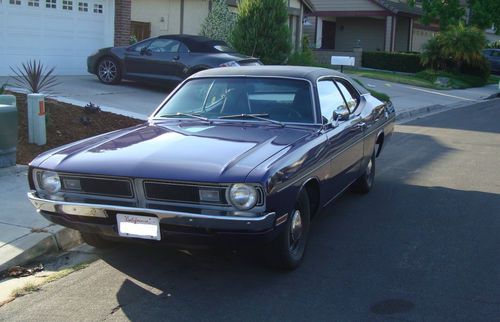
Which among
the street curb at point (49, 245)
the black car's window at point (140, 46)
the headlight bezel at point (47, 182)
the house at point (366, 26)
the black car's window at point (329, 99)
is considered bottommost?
the street curb at point (49, 245)

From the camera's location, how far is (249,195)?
408 cm

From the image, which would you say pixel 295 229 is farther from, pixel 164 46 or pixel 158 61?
pixel 164 46

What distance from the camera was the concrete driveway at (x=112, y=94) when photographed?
1186 cm

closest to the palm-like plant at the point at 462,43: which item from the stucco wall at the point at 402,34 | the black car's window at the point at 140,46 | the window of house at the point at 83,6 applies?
the stucco wall at the point at 402,34

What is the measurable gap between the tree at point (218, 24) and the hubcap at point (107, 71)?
5313mm

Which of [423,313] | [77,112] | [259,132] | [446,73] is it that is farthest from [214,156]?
[446,73]

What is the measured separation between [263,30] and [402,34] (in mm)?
24679

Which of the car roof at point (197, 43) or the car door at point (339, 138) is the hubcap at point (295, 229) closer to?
the car door at point (339, 138)

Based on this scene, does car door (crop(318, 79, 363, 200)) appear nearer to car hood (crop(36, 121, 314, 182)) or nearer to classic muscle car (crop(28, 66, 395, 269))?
classic muscle car (crop(28, 66, 395, 269))

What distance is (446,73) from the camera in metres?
28.7

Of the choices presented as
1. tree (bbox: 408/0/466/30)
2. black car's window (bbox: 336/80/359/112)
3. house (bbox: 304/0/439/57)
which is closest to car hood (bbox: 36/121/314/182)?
black car's window (bbox: 336/80/359/112)

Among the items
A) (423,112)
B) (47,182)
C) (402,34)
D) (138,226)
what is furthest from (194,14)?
(402,34)

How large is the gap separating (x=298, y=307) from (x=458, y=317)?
107 centimetres

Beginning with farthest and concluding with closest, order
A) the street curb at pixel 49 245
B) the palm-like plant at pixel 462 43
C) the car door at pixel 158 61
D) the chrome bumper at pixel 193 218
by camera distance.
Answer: the palm-like plant at pixel 462 43, the car door at pixel 158 61, the street curb at pixel 49 245, the chrome bumper at pixel 193 218
